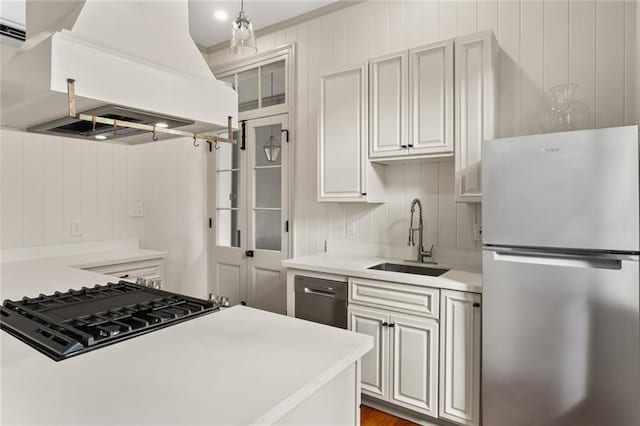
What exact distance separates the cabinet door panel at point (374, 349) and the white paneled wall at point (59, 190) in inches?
88.7

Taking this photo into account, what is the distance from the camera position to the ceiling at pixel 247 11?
3.11m

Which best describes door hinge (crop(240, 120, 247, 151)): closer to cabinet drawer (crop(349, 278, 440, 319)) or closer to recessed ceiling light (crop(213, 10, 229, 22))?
recessed ceiling light (crop(213, 10, 229, 22))

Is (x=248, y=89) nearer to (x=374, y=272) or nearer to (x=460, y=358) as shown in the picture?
(x=374, y=272)

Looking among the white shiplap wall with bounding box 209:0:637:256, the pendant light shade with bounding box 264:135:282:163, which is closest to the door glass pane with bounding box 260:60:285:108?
the white shiplap wall with bounding box 209:0:637:256

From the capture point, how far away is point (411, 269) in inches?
103

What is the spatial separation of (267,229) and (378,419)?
1.89 metres

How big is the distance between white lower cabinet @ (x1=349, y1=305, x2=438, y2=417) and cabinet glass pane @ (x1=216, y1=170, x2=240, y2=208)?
1.96 metres

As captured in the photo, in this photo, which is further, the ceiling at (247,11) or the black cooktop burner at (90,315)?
the ceiling at (247,11)

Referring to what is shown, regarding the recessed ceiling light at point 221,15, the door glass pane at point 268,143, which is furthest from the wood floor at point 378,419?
the recessed ceiling light at point 221,15

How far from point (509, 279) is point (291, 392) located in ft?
4.64

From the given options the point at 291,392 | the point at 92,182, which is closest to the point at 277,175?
the point at 92,182

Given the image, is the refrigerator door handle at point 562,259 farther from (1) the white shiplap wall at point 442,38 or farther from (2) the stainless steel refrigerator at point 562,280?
(1) the white shiplap wall at point 442,38

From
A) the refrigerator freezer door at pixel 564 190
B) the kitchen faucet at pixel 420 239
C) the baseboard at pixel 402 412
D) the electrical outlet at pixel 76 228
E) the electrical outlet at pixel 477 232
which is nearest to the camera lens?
the refrigerator freezer door at pixel 564 190

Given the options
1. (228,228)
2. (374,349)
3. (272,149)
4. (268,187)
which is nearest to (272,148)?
(272,149)
